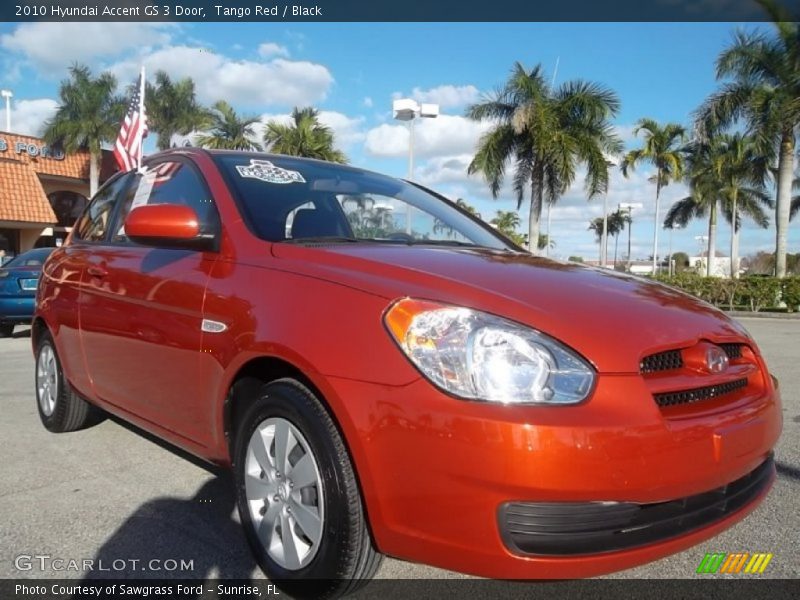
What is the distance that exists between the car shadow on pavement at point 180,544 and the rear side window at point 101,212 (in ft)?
5.85

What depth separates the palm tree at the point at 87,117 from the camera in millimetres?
32375

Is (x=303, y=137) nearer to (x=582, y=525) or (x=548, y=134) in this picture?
(x=548, y=134)

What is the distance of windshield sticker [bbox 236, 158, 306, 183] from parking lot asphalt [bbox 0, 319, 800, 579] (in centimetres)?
156

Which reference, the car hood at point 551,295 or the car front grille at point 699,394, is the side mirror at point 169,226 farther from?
the car front grille at point 699,394

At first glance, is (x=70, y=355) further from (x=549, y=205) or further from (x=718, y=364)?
(x=549, y=205)

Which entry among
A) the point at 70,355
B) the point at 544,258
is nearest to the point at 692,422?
the point at 544,258

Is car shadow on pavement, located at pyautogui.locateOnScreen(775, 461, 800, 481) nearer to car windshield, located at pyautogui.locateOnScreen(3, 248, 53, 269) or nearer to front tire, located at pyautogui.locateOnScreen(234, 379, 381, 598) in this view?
front tire, located at pyautogui.locateOnScreen(234, 379, 381, 598)

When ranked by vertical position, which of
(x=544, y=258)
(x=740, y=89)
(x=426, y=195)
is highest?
(x=740, y=89)

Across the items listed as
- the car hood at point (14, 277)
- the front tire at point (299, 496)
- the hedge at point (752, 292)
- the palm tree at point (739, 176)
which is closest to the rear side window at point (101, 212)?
the front tire at point (299, 496)

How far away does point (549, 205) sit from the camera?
27.7 metres

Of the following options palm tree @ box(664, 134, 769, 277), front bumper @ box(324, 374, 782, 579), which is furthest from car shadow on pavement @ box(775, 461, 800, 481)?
palm tree @ box(664, 134, 769, 277)

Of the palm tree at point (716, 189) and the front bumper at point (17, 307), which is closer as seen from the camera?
the front bumper at point (17, 307)

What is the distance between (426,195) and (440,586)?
226 cm

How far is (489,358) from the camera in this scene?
198 centimetres
